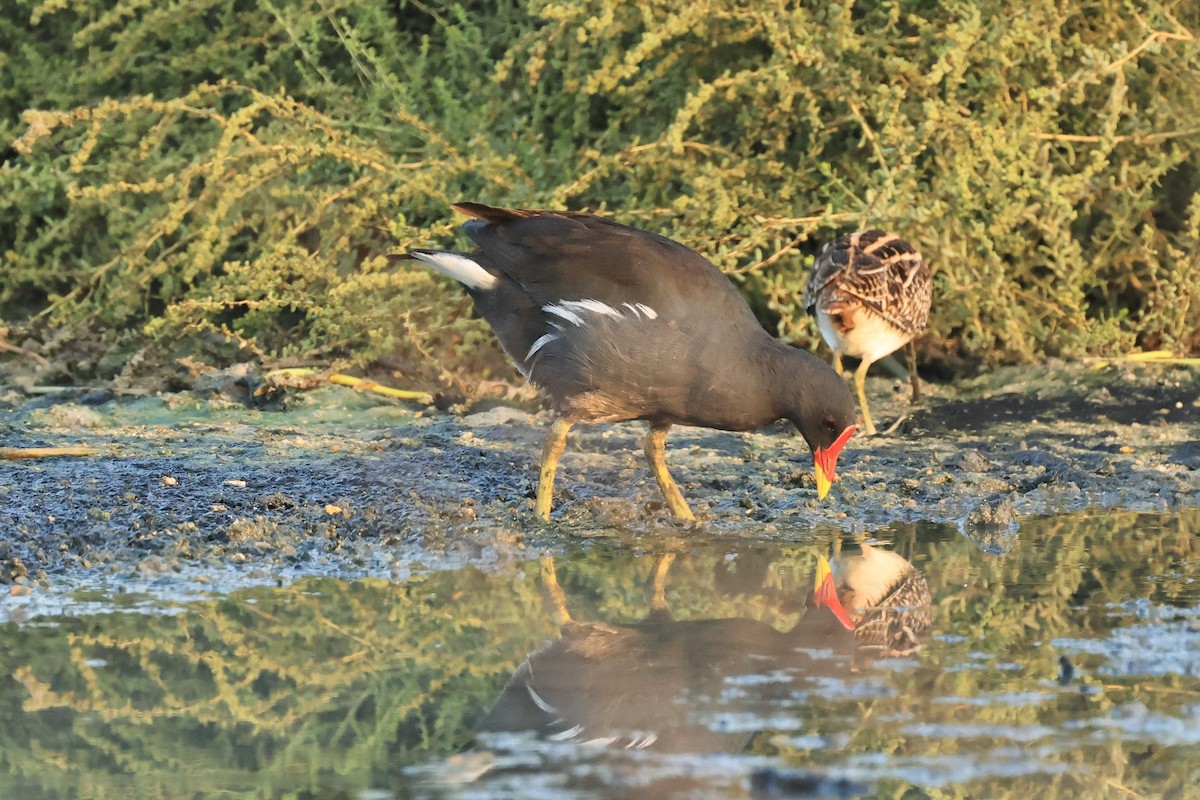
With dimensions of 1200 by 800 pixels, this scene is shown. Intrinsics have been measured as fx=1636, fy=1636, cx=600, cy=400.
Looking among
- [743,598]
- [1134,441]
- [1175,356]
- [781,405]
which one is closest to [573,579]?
[743,598]

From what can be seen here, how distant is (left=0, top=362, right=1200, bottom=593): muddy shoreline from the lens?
478cm

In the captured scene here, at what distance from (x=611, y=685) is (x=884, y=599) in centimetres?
104

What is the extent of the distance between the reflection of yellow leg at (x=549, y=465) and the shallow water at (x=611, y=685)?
58 centimetres

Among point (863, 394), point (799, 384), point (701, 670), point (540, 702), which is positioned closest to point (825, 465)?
point (799, 384)

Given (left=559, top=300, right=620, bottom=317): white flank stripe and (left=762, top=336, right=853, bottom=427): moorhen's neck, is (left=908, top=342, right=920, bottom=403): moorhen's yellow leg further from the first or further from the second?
(left=559, top=300, right=620, bottom=317): white flank stripe

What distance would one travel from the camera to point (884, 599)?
4.20 meters

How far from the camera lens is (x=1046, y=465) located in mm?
6047

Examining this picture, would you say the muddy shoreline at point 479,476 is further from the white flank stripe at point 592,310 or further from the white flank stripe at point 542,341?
the white flank stripe at point 592,310

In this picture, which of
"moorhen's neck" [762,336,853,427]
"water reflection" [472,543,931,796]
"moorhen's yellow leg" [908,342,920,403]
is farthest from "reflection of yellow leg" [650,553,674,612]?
"moorhen's yellow leg" [908,342,920,403]

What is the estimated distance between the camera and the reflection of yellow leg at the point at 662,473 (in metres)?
5.32

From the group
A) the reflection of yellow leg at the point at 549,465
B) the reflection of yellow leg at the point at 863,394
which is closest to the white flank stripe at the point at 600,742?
the reflection of yellow leg at the point at 549,465

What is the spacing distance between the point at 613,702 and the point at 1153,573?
185 cm

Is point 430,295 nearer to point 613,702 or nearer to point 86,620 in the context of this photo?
point 86,620

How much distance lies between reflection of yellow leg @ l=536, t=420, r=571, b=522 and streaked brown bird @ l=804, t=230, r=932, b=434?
5.87 feet
